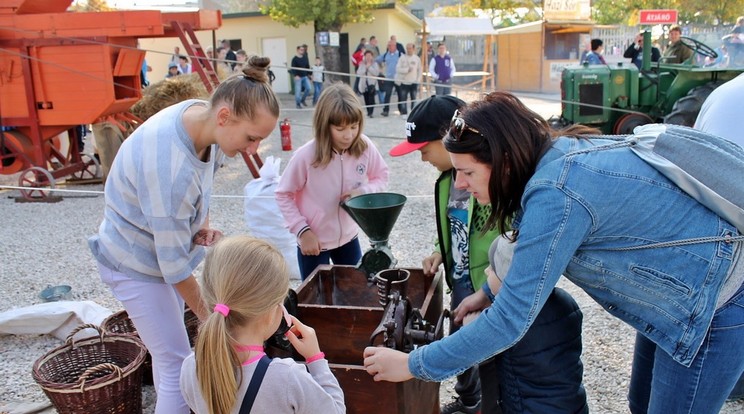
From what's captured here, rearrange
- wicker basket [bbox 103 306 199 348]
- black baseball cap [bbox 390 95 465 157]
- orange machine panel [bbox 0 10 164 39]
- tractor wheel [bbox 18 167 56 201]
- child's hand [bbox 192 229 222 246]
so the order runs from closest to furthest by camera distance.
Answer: child's hand [bbox 192 229 222 246], black baseball cap [bbox 390 95 465 157], wicker basket [bbox 103 306 199 348], orange machine panel [bbox 0 10 164 39], tractor wheel [bbox 18 167 56 201]

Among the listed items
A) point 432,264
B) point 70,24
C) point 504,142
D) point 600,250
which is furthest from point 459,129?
point 70,24

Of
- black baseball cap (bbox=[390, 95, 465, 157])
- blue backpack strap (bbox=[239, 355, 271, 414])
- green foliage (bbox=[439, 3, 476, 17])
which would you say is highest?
green foliage (bbox=[439, 3, 476, 17])

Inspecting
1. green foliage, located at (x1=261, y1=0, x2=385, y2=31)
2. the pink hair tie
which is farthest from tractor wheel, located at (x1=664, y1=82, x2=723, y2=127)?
green foliage, located at (x1=261, y1=0, x2=385, y2=31)

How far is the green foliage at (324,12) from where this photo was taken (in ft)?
61.2

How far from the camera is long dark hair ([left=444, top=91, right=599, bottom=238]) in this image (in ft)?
4.84

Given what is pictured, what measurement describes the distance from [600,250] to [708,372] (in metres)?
0.44

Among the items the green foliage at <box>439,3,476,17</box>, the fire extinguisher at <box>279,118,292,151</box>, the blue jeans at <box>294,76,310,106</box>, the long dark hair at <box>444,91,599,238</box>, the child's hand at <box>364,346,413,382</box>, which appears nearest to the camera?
the long dark hair at <box>444,91,599,238</box>

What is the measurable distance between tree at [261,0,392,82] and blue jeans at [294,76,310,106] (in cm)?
249

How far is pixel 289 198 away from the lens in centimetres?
299

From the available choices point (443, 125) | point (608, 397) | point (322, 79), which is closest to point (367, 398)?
point (443, 125)

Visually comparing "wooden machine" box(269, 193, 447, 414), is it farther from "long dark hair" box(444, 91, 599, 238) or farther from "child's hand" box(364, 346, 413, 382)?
"long dark hair" box(444, 91, 599, 238)

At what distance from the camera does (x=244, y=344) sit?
1.53 m

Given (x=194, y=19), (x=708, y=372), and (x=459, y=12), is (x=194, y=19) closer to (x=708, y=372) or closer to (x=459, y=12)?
(x=708, y=372)

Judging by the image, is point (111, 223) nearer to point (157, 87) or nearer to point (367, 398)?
point (367, 398)
